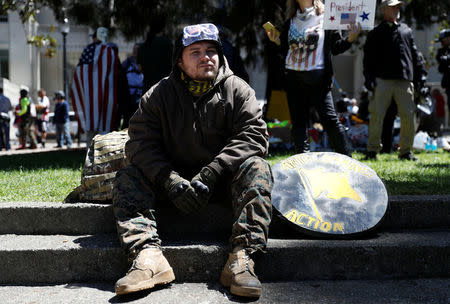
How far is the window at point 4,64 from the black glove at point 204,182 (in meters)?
29.3

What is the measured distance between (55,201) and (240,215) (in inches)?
63.7

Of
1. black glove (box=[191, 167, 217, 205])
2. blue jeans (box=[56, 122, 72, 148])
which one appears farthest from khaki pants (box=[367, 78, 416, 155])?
blue jeans (box=[56, 122, 72, 148])

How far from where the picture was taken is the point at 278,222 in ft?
11.6

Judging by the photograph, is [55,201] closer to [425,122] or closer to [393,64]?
[393,64]

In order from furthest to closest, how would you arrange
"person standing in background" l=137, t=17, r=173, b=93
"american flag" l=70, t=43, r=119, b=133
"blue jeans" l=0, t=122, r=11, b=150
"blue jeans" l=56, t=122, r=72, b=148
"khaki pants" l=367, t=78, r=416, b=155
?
"blue jeans" l=56, t=122, r=72, b=148, "blue jeans" l=0, t=122, r=11, b=150, "american flag" l=70, t=43, r=119, b=133, "khaki pants" l=367, t=78, r=416, b=155, "person standing in background" l=137, t=17, r=173, b=93

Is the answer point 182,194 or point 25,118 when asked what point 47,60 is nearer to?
point 25,118

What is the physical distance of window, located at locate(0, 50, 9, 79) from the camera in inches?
1159

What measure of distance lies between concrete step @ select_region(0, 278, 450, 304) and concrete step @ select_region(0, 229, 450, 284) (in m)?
0.07

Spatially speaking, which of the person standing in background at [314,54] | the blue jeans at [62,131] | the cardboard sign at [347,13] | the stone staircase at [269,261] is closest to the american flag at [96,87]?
the person standing in background at [314,54]

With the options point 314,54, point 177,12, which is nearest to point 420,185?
point 314,54

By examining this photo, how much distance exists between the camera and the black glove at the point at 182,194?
3.15 metres

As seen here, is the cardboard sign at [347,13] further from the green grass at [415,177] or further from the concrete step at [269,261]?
the concrete step at [269,261]

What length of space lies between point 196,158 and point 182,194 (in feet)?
1.18

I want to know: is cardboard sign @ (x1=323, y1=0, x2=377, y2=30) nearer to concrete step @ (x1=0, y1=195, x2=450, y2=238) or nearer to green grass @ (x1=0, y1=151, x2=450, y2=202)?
green grass @ (x1=0, y1=151, x2=450, y2=202)
